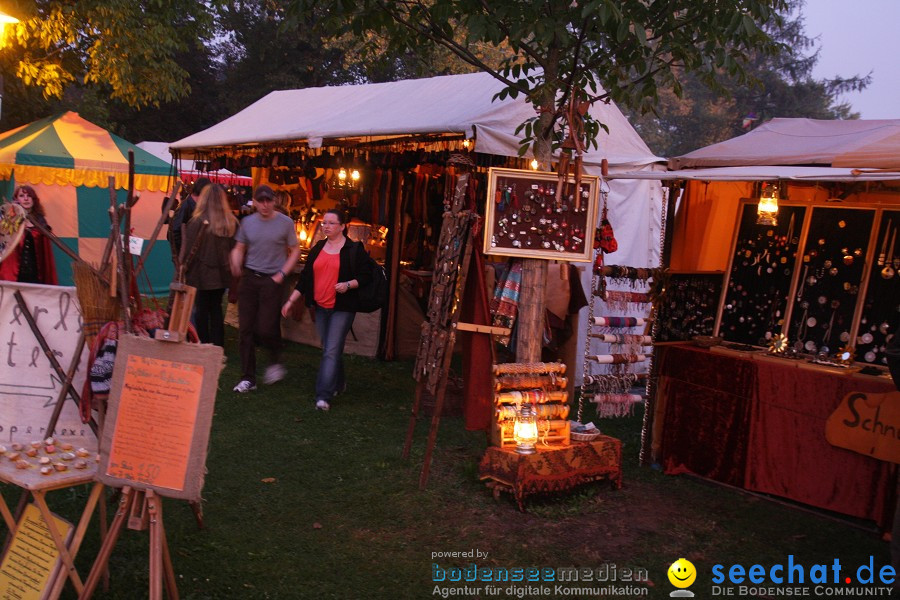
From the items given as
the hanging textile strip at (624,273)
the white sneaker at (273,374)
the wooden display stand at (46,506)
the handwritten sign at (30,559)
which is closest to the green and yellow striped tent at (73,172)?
the white sneaker at (273,374)

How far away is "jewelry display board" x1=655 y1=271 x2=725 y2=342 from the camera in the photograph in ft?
18.7

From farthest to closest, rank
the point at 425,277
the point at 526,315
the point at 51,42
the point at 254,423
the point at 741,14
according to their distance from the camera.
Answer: the point at 51,42 → the point at 425,277 → the point at 254,423 → the point at 526,315 → the point at 741,14

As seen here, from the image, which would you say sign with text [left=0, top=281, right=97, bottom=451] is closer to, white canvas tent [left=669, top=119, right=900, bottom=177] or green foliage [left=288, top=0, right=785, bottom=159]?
green foliage [left=288, top=0, right=785, bottom=159]

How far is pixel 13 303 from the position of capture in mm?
3809

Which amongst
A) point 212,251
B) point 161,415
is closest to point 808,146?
point 161,415

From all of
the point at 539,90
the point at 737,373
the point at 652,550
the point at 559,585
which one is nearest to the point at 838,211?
the point at 737,373

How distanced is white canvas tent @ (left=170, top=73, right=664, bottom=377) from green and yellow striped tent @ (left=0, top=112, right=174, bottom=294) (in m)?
3.12

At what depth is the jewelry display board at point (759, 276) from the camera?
5.59 metres

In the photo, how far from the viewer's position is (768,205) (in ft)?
18.0

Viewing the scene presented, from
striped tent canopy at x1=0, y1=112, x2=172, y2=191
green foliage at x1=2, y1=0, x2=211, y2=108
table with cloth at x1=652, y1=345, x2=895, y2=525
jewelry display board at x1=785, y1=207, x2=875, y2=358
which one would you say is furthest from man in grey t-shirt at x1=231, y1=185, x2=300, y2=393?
green foliage at x1=2, y1=0, x2=211, y2=108

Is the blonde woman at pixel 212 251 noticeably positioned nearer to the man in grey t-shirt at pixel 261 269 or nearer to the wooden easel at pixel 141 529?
the man in grey t-shirt at pixel 261 269

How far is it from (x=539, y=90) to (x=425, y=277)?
149 inches

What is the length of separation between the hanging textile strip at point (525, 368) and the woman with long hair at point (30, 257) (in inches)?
148

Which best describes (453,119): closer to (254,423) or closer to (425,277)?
(425,277)
